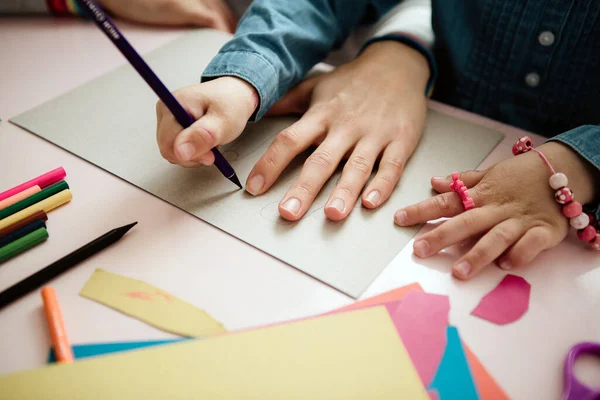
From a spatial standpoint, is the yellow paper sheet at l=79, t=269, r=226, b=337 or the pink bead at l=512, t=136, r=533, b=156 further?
the pink bead at l=512, t=136, r=533, b=156

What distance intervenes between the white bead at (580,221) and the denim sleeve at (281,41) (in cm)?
34

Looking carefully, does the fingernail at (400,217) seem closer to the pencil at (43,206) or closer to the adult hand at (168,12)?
the pencil at (43,206)

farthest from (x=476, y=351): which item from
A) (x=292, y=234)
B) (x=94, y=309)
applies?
(x=94, y=309)

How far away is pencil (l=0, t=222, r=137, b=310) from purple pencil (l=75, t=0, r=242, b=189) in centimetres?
11

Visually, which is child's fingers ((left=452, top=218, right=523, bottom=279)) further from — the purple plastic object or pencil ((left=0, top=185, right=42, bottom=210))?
pencil ((left=0, top=185, right=42, bottom=210))

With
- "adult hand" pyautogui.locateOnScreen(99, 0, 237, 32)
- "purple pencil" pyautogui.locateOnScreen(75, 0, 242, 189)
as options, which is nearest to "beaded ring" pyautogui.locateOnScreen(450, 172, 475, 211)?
"purple pencil" pyautogui.locateOnScreen(75, 0, 242, 189)

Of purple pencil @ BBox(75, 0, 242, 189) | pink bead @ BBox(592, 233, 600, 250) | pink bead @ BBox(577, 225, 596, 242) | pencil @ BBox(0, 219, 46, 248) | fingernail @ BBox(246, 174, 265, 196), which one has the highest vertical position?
purple pencil @ BBox(75, 0, 242, 189)

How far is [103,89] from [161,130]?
0.74 ft

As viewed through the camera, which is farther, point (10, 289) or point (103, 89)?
point (103, 89)

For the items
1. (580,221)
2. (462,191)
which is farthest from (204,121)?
(580,221)

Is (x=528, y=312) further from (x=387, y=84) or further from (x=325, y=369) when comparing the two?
(x=387, y=84)

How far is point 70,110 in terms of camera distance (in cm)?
63

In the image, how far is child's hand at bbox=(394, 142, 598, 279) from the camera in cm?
43

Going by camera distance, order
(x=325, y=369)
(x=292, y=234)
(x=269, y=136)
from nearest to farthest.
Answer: (x=325, y=369), (x=292, y=234), (x=269, y=136)
